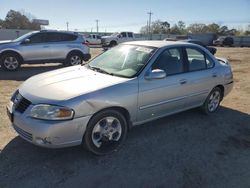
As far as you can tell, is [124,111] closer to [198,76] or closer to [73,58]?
[198,76]

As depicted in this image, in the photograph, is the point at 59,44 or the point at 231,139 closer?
the point at 231,139

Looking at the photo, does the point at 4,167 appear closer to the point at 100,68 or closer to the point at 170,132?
the point at 100,68

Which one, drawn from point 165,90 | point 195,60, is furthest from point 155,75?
point 195,60

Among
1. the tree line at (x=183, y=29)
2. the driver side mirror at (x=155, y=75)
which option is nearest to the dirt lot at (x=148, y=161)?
the driver side mirror at (x=155, y=75)

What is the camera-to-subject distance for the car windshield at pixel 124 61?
460cm

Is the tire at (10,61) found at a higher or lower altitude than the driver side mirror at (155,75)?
lower

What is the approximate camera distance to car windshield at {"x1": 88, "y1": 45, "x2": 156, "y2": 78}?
15.1ft

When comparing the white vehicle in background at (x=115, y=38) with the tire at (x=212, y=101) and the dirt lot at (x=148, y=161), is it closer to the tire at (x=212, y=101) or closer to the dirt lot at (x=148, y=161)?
the tire at (x=212, y=101)

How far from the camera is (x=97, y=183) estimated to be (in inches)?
135

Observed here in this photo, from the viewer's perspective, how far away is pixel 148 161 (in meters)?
4.02

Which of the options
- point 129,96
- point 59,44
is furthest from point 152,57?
point 59,44

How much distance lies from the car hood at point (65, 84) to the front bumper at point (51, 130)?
1.08 ft

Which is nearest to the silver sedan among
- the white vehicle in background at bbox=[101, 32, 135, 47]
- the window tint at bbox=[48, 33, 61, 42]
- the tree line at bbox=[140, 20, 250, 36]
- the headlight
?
the headlight

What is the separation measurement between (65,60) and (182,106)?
825 centimetres
